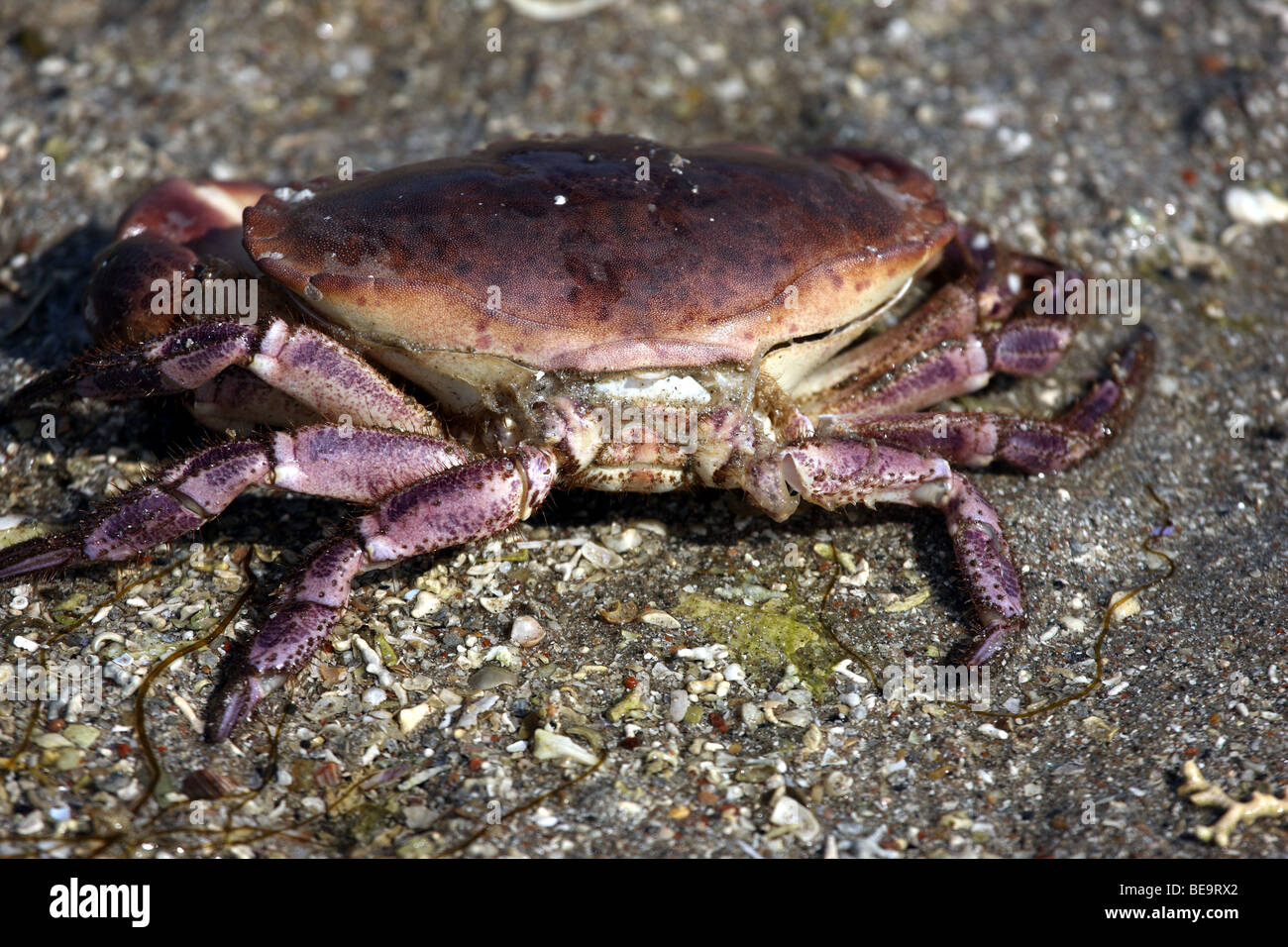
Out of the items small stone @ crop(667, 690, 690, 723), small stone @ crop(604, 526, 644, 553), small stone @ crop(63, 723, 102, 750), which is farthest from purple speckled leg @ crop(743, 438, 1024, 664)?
small stone @ crop(63, 723, 102, 750)

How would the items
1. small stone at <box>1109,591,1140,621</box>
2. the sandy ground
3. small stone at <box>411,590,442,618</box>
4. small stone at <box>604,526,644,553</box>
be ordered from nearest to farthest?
1. the sandy ground
2. small stone at <box>411,590,442,618</box>
3. small stone at <box>1109,591,1140,621</box>
4. small stone at <box>604,526,644,553</box>

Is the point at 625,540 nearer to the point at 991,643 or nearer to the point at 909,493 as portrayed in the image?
the point at 909,493

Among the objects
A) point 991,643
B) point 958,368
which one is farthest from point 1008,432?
point 991,643

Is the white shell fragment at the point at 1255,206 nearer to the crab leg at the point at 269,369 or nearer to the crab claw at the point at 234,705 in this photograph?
the crab leg at the point at 269,369

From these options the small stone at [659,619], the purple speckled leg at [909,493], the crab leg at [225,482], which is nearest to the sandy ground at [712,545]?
the small stone at [659,619]

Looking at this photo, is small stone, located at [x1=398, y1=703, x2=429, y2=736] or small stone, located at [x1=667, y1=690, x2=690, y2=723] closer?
small stone, located at [x1=398, y1=703, x2=429, y2=736]

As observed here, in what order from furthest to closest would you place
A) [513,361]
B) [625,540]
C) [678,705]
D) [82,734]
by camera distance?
[625,540] → [513,361] → [678,705] → [82,734]

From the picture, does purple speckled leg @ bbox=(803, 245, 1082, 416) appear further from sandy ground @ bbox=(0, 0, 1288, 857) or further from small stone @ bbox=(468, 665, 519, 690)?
small stone @ bbox=(468, 665, 519, 690)
